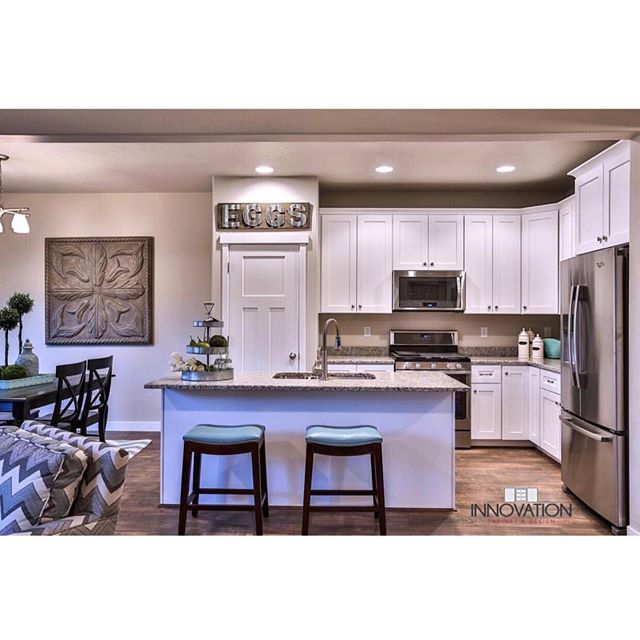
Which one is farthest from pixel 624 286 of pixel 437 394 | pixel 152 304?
pixel 152 304

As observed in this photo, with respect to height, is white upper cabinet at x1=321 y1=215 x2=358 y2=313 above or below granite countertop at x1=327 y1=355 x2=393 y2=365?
above

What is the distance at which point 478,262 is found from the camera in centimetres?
483

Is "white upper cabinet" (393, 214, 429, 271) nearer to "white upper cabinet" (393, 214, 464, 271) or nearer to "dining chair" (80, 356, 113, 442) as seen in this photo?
"white upper cabinet" (393, 214, 464, 271)

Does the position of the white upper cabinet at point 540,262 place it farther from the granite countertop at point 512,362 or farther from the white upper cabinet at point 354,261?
the white upper cabinet at point 354,261

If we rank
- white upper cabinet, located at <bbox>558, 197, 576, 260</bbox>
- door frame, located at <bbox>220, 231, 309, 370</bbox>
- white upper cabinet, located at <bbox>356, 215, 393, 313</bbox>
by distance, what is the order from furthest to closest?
white upper cabinet, located at <bbox>356, 215, 393, 313</bbox> → door frame, located at <bbox>220, 231, 309, 370</bbox> → white upper cabinet, located at <bbox>558, 197, 576, 260</bbox>

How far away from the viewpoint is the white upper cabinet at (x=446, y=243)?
4.81 metres

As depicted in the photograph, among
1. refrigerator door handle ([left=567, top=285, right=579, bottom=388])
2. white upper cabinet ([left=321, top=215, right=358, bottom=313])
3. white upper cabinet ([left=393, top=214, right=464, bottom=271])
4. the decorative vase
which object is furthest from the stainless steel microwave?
the decorative vase

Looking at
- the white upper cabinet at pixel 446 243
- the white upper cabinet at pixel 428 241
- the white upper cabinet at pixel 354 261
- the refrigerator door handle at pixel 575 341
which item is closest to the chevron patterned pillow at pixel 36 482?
the refrigerator door handle at pixel 575 341

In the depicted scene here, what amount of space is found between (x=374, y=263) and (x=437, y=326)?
1042 mm

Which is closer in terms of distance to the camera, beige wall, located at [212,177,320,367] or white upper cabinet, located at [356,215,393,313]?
beige wall, located at [212,177,320,367]

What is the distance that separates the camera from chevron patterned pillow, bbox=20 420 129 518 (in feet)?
5.86

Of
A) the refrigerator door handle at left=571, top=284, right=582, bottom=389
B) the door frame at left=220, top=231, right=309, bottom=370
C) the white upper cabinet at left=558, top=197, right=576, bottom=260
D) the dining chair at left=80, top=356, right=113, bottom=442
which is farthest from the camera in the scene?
the door frame at left=220, top=231, right=309, bottom=370

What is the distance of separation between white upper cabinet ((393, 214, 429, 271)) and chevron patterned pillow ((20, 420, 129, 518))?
11.6ft
